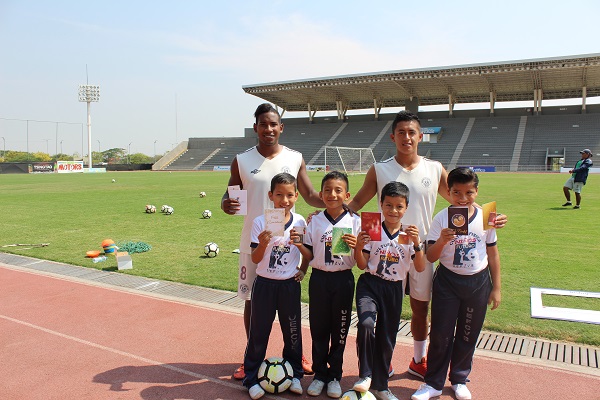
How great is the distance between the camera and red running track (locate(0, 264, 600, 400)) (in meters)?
3.49

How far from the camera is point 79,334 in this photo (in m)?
4.66

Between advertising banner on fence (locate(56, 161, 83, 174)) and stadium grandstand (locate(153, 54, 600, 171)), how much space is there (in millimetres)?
11751

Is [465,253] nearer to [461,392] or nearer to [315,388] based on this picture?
[461,392]

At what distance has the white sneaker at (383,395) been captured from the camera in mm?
3281

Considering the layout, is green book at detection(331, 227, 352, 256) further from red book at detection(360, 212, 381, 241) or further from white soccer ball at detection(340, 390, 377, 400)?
white soccer ball at detection(340, 390, 377, 400)

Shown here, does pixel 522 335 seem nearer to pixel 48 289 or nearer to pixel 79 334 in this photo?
pixel 79 334

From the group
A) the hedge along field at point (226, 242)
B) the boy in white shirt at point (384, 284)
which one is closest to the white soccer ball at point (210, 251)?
the hedge along field at point (226, 242)

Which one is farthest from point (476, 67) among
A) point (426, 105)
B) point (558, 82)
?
point (426, 105)

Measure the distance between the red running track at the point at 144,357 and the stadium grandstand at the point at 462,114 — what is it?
1884 inches

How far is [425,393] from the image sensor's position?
11.0 ft

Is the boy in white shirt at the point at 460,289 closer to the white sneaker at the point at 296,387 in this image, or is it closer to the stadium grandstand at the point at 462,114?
the white sneaker at the point at 296,387

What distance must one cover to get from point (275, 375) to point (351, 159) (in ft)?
141

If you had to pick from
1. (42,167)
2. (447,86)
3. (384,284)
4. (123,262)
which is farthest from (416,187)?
(42,167)

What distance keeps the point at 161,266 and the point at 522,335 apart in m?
5.38
